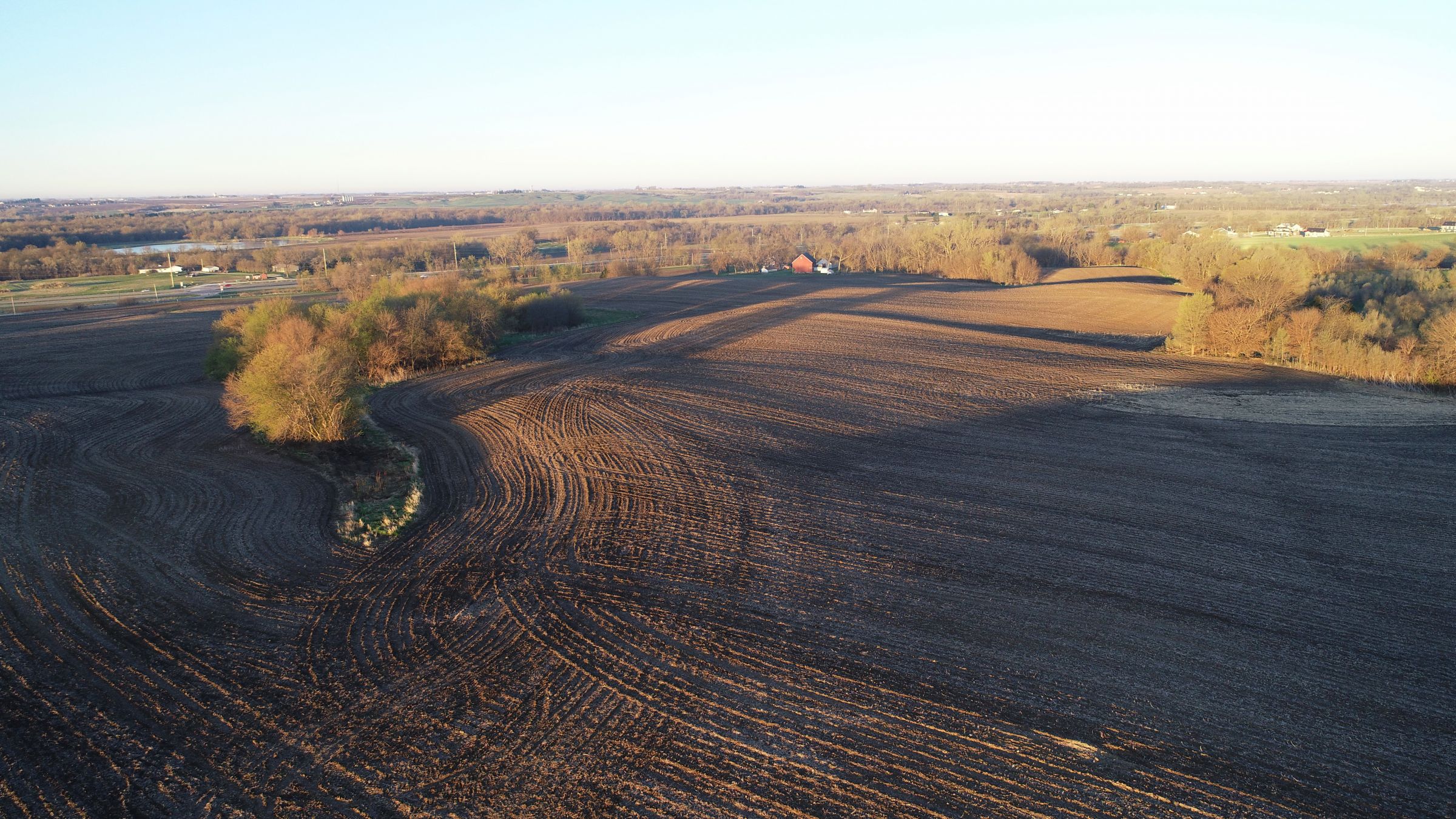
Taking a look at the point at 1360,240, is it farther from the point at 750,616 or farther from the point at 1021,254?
the point at 750,616

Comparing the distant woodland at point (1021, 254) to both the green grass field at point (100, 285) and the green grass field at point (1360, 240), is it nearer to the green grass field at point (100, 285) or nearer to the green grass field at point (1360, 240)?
the green grass field at point (1360, 240)

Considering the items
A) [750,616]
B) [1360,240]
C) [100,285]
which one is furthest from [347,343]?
[1360,240]

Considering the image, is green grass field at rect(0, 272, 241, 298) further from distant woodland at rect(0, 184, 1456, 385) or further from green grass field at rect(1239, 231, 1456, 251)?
green grass field at rect(1239, 231, 1456, 251)

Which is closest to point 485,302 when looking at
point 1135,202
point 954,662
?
point 954,662

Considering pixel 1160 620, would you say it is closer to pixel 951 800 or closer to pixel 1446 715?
pixel 1446 715

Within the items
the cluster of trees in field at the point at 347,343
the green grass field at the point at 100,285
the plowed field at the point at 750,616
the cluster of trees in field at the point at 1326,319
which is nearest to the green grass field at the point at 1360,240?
the cluster of trees in field at the point at 1326,319

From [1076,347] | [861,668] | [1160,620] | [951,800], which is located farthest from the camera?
[1076,347]
